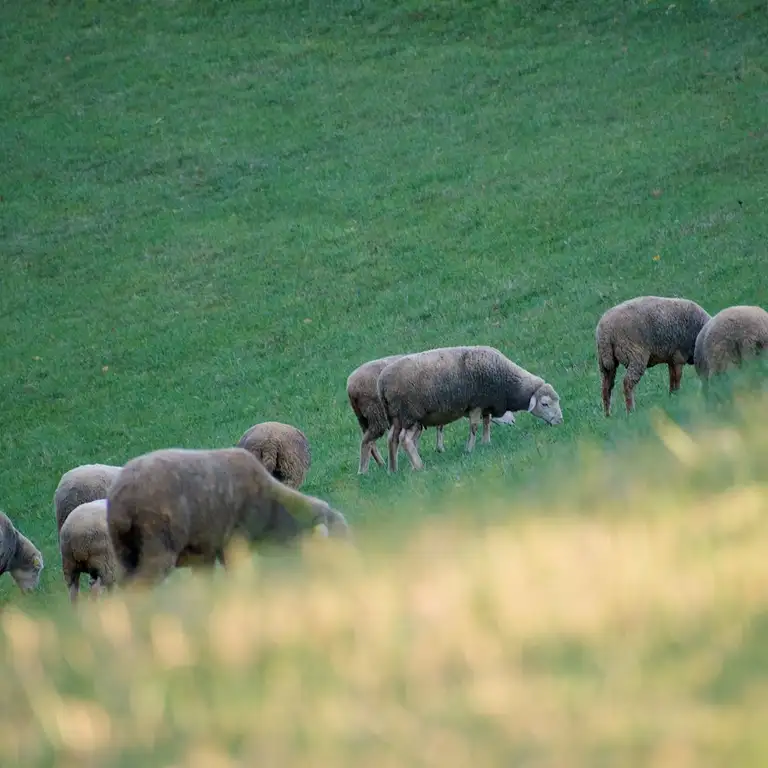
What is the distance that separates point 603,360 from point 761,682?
13.1m

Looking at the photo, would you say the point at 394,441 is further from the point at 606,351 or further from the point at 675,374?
the point at 675,374

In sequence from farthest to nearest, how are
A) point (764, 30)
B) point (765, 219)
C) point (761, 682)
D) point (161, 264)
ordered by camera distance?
point (764, 30), point (161, 264), point (765, 219), point (761, 682)

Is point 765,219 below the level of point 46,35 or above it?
below

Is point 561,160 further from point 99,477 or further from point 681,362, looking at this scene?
point 99,477

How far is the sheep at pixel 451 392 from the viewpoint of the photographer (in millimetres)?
16188

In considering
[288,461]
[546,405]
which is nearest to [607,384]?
[546,405]

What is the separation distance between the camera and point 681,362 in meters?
16.8

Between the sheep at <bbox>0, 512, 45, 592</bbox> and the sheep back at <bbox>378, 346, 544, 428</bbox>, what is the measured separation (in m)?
4.64

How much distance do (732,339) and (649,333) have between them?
2.89 m

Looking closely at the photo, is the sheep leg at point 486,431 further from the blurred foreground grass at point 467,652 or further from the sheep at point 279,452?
the blurred foreground grass at point 467,652

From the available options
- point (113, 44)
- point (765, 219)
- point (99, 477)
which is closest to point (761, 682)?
point (99, 477)

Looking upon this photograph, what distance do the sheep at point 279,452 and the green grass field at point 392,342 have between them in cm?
57

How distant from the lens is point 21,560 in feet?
52.9

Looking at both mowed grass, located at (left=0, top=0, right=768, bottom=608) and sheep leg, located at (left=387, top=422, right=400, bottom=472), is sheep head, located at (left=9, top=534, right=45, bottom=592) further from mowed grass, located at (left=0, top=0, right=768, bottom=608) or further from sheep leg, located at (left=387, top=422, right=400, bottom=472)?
sheep leg, located at (left=387, top=422, right=400, bottom=472)
